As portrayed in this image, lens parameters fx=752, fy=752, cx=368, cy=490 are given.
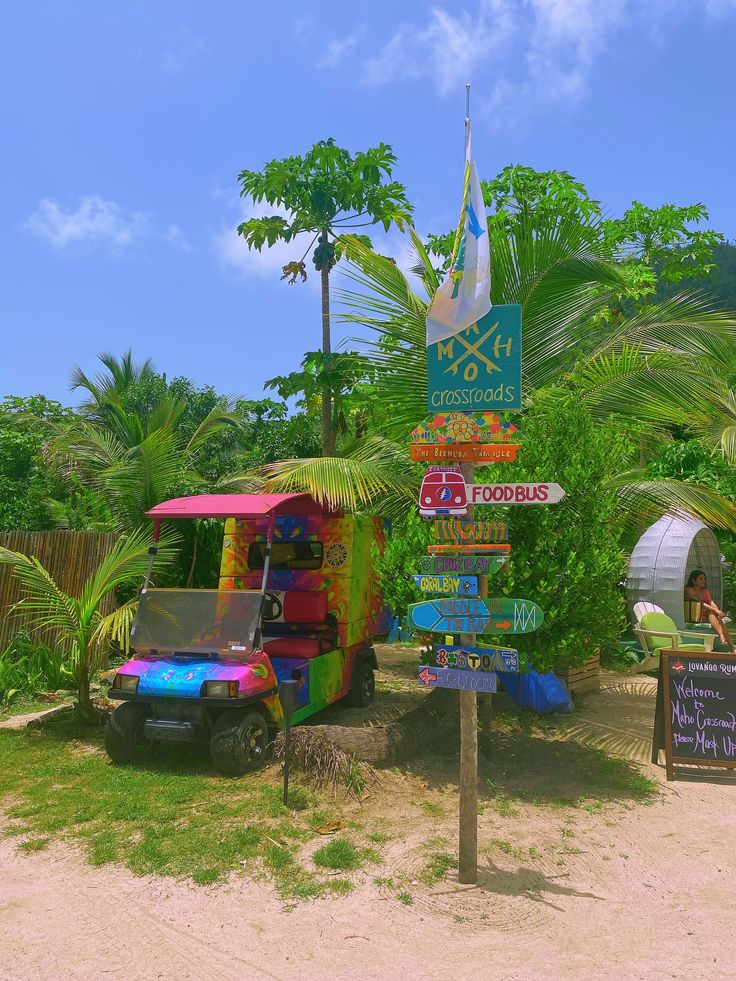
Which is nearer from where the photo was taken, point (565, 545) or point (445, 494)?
point (445, 494)

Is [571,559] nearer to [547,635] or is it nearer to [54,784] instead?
[547,635]

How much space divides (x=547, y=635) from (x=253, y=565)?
3.61 m

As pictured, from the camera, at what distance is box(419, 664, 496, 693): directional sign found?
4398mm

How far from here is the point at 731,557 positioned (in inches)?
628

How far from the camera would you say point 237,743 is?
6047 mm

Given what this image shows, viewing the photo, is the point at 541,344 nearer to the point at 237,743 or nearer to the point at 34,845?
Answer: the point at 237,743

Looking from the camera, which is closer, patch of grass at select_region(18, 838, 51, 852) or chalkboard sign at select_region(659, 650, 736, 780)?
patch of grass at select_region(18, 838, 51, 852)

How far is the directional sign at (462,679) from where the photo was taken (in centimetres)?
440

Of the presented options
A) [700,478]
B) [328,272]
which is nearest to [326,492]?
[328,272]

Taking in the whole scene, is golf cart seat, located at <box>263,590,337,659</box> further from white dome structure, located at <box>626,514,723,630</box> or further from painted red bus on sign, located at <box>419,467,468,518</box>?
white dome structure, located at <box>626,514,723,630</box>

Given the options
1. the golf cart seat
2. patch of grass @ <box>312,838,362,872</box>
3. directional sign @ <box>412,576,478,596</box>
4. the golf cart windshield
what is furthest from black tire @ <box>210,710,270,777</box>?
directional sign @ <box>412,576,478,596</box>

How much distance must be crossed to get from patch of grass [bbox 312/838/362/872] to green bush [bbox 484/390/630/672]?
6.90ft

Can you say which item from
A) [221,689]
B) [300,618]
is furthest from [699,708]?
[300,618]

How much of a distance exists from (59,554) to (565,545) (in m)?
6.67
